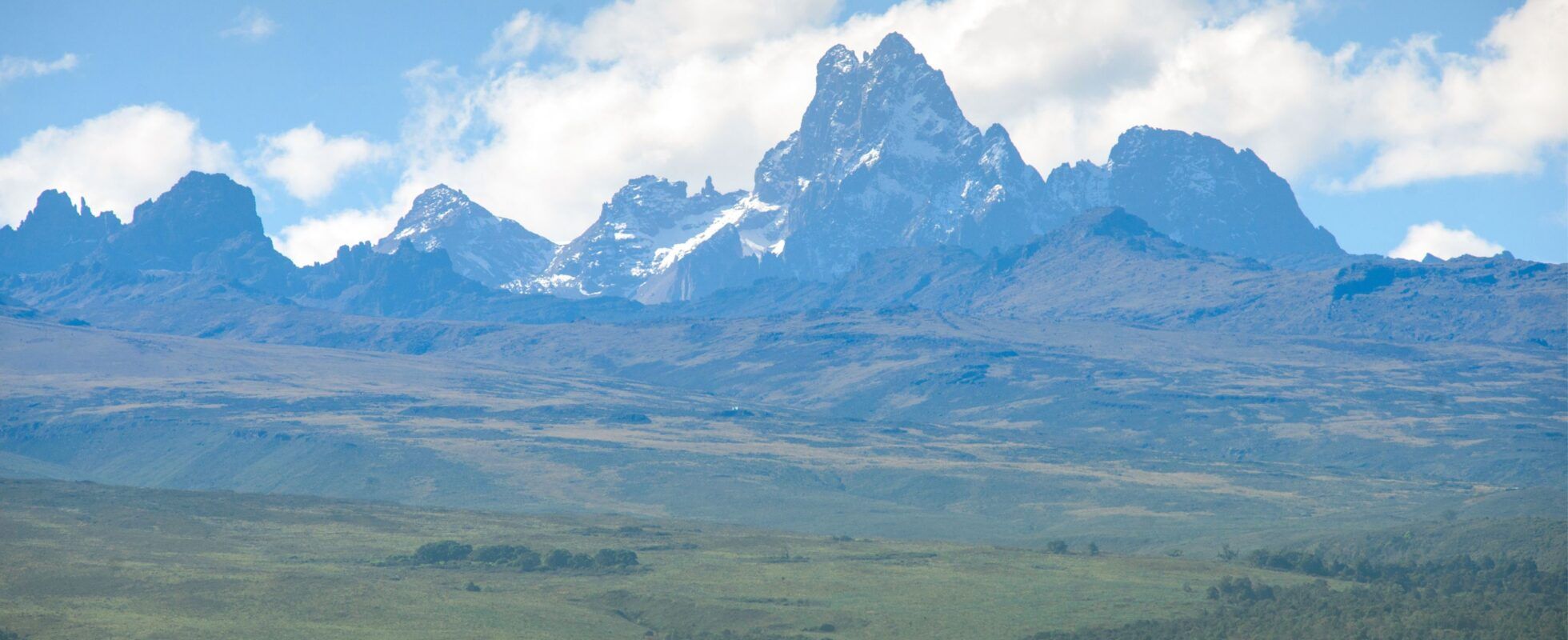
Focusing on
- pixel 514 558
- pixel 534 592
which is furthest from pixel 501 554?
pixel 534 592

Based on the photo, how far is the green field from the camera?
146m

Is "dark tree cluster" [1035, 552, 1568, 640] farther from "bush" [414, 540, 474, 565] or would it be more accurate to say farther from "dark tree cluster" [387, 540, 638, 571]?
"bush" [414, 540, 474, 565]

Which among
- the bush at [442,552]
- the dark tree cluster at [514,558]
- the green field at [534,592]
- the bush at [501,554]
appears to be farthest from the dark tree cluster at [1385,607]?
the bush at [442,552]

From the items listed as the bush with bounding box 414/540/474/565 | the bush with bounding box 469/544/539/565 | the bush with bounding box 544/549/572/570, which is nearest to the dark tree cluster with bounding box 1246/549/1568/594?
the bush with bounding box 544/549/572/570

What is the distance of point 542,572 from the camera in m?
184

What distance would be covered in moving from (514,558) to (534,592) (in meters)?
20.7

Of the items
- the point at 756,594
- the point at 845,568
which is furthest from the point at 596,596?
the point at 845,568

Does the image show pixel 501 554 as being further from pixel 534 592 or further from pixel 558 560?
pixel 534 592

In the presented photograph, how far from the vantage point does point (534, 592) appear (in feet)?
553

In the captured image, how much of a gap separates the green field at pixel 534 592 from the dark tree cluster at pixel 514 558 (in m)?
2.75

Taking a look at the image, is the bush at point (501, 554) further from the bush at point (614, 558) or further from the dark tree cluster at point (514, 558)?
the bush at point (614, 558)

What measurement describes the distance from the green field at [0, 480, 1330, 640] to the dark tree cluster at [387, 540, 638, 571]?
2750mm

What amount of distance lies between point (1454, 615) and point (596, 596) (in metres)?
78.2

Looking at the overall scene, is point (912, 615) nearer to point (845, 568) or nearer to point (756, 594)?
point (756, 594)
